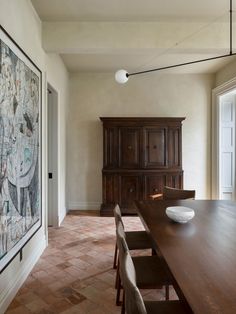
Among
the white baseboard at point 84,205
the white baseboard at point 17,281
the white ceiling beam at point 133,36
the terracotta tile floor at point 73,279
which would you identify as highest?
the white ceiling beam at point 133,36

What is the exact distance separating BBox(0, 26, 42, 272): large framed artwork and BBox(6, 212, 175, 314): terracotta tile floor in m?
0.41

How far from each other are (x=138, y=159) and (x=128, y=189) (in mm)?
635

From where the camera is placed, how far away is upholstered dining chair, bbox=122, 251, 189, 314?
1022mm

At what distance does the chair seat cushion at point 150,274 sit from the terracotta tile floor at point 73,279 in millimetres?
522

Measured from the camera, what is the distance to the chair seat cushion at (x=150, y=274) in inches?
69.2

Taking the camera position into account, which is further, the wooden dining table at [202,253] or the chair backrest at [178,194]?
the chair backrest at [178,194]

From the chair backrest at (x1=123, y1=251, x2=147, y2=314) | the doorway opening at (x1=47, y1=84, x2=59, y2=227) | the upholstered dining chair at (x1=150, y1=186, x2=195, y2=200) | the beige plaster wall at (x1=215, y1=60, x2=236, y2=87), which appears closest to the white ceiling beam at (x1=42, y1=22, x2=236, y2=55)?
the doorway opening at (x1=47, y1=84, x2=59, y2=227)

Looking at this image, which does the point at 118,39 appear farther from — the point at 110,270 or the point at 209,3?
the point at 110,270

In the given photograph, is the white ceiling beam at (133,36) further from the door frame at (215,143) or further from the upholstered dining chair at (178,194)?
the door frame at (215,143)

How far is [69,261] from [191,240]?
6.16 feet

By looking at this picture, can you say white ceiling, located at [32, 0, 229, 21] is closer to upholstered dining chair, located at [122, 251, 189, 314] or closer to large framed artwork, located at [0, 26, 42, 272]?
large framed artwork, located at [0, 26, 42, 272]

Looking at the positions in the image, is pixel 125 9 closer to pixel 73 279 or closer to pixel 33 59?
pixel 33 59

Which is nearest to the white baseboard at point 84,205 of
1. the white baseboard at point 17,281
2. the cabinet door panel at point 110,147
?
the cabinet door panel at point 110,147

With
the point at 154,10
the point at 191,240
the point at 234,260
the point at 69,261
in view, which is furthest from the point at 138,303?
the point at 154,10
